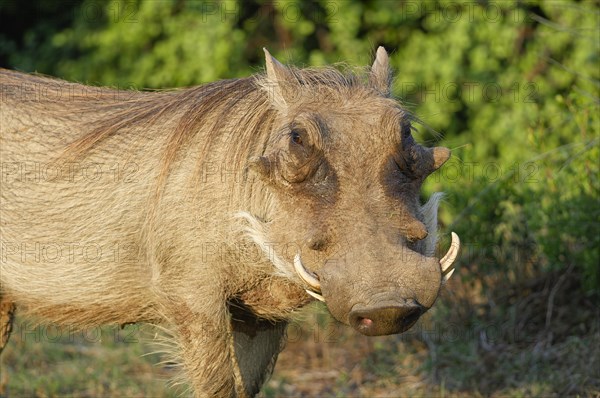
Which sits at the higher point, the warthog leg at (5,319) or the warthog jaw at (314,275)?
the warthog jaw at (314,275)

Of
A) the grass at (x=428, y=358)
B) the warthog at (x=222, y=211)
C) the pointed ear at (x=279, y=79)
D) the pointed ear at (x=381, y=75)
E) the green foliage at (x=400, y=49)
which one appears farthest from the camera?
the green foliage at (x=400, y=49)

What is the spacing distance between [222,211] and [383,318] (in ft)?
2.74

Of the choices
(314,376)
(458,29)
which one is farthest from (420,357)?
(458,29)

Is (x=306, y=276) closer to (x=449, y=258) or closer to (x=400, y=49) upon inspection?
(x=449, y=258)

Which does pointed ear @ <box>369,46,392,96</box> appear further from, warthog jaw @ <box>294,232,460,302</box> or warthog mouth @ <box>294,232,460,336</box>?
warthog mouth @ <box>294,232,460,336</box>

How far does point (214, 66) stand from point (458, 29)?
196 cm

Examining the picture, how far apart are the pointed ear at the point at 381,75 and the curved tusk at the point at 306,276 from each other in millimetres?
817

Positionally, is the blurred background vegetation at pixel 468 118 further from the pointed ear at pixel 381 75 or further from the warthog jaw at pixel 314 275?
the warthog jaw at pixel 314 275

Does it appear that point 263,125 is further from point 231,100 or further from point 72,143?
point 72,143

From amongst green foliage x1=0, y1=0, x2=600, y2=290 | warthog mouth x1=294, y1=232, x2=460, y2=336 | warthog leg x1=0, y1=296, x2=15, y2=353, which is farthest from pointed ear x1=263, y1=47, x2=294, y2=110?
green foliage x1=0, y1=0, x2=600, y2=290

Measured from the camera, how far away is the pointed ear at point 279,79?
11.0 ft

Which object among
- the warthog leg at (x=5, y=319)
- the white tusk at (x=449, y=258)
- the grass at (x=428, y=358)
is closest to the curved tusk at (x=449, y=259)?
the white tusk at (x=449, y=258)

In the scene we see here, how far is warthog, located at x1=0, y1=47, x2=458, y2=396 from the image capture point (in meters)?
2.93

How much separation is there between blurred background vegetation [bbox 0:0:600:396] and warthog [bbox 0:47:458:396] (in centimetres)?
101
